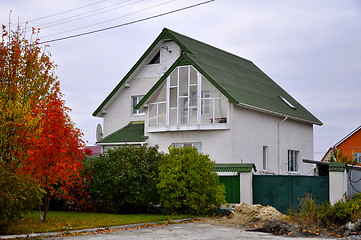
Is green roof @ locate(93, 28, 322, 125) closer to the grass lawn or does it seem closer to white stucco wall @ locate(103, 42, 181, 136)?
white stucco wall @ locate(103, 42, 181, 136)

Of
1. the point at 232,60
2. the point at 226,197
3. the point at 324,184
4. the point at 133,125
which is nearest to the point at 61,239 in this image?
the point at 226,197

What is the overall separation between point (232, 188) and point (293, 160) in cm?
1164

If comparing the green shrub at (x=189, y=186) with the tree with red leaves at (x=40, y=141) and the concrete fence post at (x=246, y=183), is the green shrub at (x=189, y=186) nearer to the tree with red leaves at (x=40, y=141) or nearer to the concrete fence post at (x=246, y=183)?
the concrete fence post at (x=246, y=183)

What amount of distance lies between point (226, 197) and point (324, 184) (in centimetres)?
408

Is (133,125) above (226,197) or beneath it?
above

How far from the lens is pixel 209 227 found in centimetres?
1703

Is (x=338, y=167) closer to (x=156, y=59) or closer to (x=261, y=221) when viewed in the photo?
(x=261, y=221)

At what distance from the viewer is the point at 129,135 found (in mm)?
29969

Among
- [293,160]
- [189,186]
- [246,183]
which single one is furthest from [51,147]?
[293,160]

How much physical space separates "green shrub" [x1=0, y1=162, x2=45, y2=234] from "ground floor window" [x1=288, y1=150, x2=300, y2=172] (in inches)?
776

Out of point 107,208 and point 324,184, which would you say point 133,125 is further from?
point 324,184

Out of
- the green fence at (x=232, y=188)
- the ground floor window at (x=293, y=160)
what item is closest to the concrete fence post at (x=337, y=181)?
the green fence at (x=232, y=188)

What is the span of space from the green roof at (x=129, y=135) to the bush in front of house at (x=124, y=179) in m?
6.61

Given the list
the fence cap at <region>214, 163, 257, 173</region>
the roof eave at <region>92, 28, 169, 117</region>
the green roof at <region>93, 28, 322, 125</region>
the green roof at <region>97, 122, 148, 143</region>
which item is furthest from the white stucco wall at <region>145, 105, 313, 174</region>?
the roof eave at <region>92, 28, 169, 117</region>
